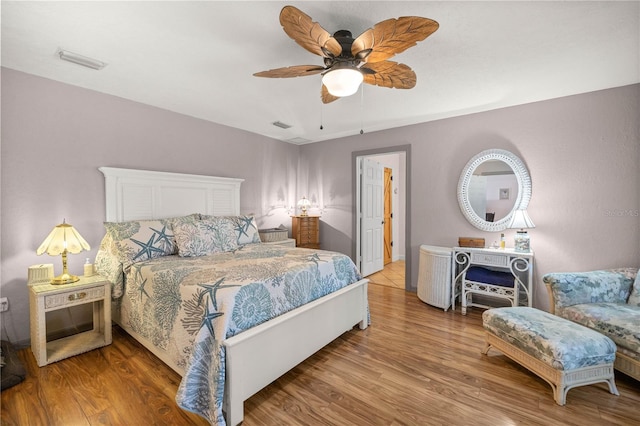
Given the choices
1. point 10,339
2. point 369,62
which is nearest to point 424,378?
point 369,62

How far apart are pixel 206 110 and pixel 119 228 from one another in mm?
1716

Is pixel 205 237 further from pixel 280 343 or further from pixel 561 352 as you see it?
pixel 561 352

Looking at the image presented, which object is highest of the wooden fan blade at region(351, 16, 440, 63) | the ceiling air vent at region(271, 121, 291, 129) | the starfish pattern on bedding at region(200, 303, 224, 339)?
the ceiling air vent at region(271, 121, 291, 129)

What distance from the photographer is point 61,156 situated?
103 inches

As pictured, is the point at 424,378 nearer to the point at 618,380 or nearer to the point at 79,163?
the point at 618,380

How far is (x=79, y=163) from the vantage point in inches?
108

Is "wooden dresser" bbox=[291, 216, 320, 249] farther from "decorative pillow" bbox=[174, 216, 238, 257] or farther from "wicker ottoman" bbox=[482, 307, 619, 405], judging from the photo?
"wicker ottoman" bbox=[482, 307, 619, 405]

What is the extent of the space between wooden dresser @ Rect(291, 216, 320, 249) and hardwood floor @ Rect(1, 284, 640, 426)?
2407 mm

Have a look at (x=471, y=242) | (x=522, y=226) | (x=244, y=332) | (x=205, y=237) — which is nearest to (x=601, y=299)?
(x=522, y=226)

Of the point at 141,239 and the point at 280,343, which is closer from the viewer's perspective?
the point at 280,343

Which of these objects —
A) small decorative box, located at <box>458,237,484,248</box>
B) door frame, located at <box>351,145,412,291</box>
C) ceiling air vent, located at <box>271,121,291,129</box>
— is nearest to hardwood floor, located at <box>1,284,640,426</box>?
small decorative box, located at <box>458,237,484,248</box>

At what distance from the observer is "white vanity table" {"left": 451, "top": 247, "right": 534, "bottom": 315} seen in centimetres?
299

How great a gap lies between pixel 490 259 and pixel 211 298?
9.90 ft

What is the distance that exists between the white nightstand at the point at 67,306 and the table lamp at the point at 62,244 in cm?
8
